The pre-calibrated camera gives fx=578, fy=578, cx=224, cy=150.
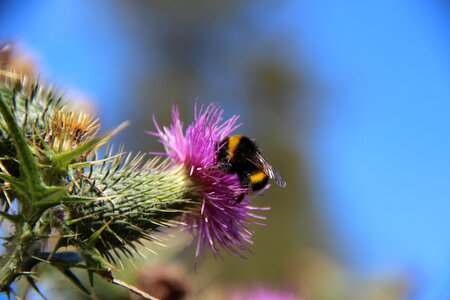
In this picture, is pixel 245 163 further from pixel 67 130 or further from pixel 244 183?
pixel 67 130

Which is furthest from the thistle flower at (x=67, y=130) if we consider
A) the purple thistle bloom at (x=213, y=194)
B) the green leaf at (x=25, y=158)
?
the purple thistle bloom at (x=213, y=194)

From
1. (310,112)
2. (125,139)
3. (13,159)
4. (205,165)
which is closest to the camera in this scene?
(13,159)

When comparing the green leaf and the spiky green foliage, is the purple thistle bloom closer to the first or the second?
the spiky green foliage

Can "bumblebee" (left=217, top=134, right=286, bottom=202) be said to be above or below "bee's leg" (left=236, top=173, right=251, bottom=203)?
above

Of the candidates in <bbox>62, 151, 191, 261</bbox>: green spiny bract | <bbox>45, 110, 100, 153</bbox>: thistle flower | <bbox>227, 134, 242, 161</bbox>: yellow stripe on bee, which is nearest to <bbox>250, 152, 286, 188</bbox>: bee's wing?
<bbox>227, 134, 242, 161</bbox>: yellow stripe on bee

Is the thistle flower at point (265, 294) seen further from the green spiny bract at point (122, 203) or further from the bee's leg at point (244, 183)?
the green spiny bract at point (122, 203)

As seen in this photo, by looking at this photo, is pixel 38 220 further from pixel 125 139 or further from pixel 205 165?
pixel 125 139

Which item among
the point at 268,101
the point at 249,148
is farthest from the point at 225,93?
the point at 249,148
